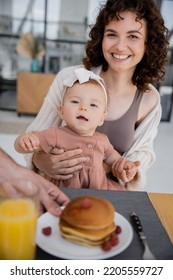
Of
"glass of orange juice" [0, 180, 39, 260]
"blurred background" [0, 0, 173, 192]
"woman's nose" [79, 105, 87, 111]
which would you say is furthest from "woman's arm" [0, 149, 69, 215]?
"blurred background" [0, 0, 173, 192]

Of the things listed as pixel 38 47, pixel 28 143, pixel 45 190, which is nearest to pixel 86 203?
pixel 45 190

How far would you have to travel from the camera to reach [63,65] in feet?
13.3

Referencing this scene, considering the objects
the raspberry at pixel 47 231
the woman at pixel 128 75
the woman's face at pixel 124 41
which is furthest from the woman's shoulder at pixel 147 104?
the raspberry at pixel 47 231

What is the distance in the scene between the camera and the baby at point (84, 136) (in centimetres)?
99

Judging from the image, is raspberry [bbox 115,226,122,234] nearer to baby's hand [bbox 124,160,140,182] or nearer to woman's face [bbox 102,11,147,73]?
baby's hand [bbox 124,160,140,182]

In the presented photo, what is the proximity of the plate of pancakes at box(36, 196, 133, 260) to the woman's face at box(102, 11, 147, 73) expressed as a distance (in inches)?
27.8

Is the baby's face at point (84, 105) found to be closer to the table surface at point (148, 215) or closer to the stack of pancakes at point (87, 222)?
the table surface at point (148, 215)

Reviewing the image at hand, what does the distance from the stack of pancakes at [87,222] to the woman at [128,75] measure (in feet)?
1.61

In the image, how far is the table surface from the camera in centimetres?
61

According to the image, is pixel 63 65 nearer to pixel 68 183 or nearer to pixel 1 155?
pixel 68 183

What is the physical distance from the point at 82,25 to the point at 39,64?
Result: 719mm

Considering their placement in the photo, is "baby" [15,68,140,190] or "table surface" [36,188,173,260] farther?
"baby" [15,68,140,190]

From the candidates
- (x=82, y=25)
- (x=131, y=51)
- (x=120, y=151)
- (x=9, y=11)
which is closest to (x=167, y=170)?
(x=120, y=151)
